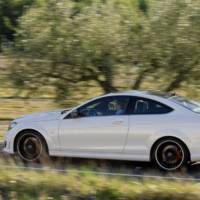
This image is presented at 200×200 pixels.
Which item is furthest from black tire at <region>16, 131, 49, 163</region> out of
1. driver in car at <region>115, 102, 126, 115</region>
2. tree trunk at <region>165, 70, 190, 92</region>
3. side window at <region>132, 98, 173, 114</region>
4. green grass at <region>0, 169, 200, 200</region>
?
tree trunk at <region>165, 70, 190, 92</region>

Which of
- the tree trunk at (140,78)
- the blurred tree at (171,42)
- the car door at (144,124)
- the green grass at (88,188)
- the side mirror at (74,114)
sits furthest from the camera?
the tree trunk at (140,78)

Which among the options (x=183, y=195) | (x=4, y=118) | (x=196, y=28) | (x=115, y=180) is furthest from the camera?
(x=4, y=118)

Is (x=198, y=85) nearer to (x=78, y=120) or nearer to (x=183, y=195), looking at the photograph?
(x=78, y=120)

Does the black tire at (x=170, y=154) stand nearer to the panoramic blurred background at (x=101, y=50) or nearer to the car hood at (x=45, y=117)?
the car hood at (x=45, y=117)

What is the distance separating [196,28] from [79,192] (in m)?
8.75

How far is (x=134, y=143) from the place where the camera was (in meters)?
11.0

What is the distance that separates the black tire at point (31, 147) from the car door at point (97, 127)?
418 mm

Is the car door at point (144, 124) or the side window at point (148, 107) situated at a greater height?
the side window at point (148, 107)

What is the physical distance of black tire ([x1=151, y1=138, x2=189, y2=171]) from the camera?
1073 cm

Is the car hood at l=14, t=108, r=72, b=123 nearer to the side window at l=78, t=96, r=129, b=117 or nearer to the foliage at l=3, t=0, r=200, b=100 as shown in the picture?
the side window at l=78, t=96, r=129, b=117

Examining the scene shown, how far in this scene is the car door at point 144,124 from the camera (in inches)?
431

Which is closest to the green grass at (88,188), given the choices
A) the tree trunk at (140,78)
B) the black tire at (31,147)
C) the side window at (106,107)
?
the side window at (106,107)

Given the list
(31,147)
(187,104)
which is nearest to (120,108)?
(187,104)

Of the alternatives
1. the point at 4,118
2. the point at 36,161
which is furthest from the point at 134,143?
the point at 4,118
